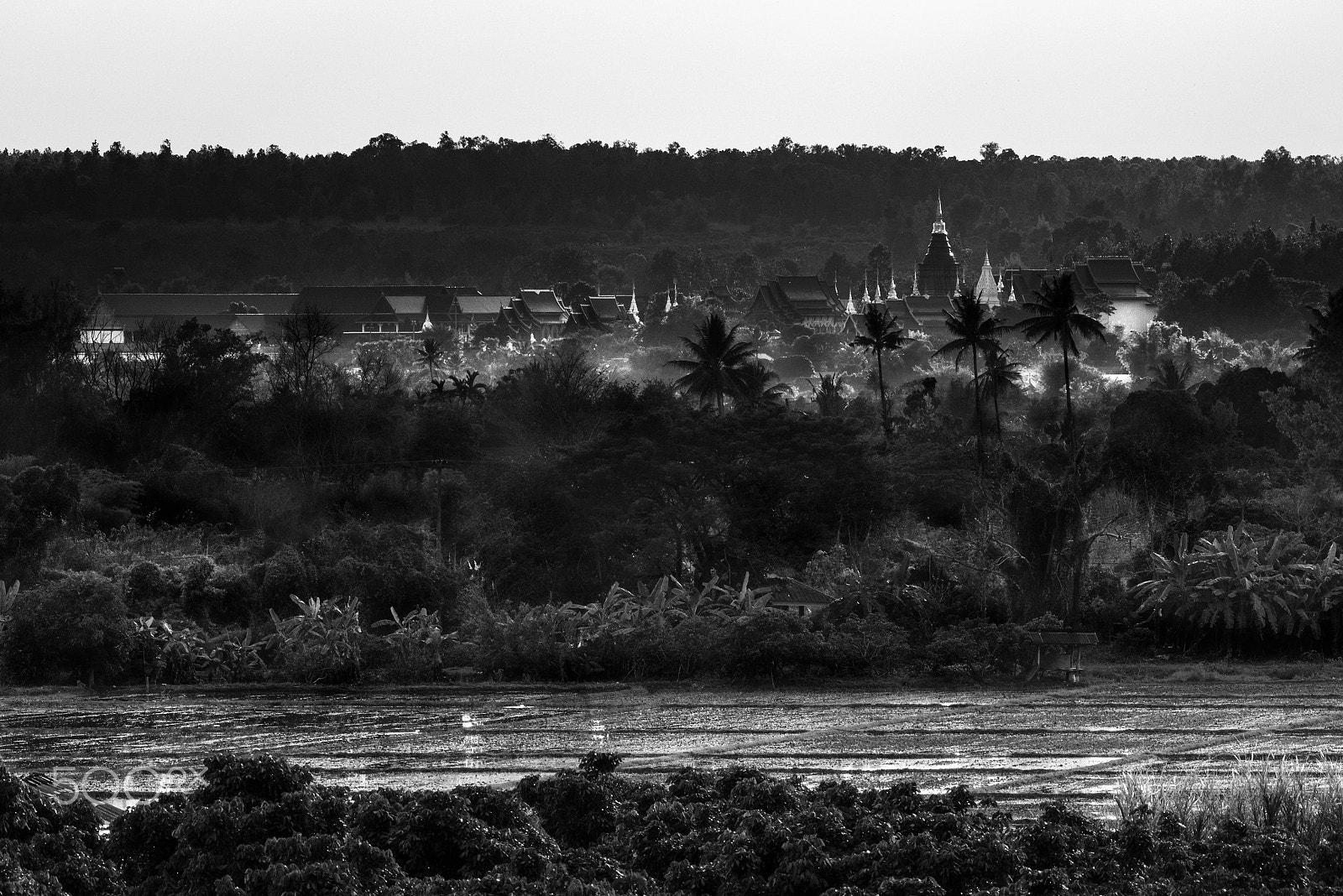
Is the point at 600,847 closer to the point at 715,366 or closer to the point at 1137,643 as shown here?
the point at 1137,643

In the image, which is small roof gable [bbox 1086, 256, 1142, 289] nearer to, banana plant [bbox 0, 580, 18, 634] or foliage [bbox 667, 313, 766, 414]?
foliage [bbox 667, 313, 766, 414]

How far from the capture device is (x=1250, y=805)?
48.4 feet

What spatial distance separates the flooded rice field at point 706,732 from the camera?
20.8m

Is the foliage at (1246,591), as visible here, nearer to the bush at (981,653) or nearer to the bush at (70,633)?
the bush at (981,653)

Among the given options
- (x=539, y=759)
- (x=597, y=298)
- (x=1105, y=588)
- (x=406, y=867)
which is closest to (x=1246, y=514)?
(x=1105, y=588)

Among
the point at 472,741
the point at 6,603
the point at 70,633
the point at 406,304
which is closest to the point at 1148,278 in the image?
the point at 406,304

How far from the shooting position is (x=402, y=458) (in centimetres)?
5631

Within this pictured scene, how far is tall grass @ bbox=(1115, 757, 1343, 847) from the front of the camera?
46.2 ft

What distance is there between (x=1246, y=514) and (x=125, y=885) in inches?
1255

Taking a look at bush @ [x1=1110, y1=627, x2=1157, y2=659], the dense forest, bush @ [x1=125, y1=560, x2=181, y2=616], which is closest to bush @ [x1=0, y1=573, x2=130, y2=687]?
the dense forest

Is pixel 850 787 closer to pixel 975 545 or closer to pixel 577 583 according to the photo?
pixel 975 545

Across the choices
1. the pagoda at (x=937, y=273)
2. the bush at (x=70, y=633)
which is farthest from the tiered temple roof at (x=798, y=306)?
the bush at (x=70, y=633)

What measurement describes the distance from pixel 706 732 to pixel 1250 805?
11.1 m

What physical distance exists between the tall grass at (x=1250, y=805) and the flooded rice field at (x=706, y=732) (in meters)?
1.80
